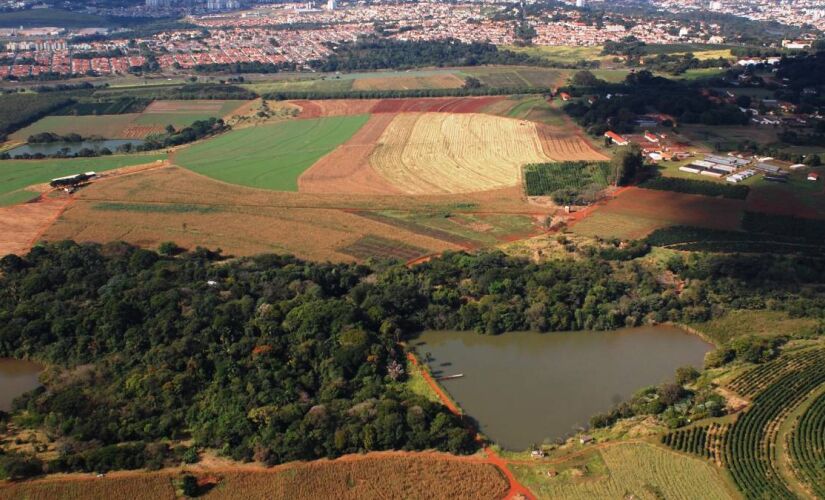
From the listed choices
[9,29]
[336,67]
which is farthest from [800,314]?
[9,29]

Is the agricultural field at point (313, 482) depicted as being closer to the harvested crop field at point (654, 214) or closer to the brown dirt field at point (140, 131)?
the harvested crop field at point (654, 214)

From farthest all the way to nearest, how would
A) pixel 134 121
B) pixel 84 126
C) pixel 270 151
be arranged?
pixel 134 121 → pixel 84 126 → pixel 270 151

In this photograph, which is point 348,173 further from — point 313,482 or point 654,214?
point 313,482

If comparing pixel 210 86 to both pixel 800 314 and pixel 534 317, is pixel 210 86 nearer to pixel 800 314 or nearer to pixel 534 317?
pixel 534 317

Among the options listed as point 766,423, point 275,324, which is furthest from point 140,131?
point 766,423

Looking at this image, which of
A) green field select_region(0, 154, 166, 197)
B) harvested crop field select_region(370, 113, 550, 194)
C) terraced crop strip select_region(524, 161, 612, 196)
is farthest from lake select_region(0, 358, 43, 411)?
terraced crop strip select_region(524, 161, 612, 196)
